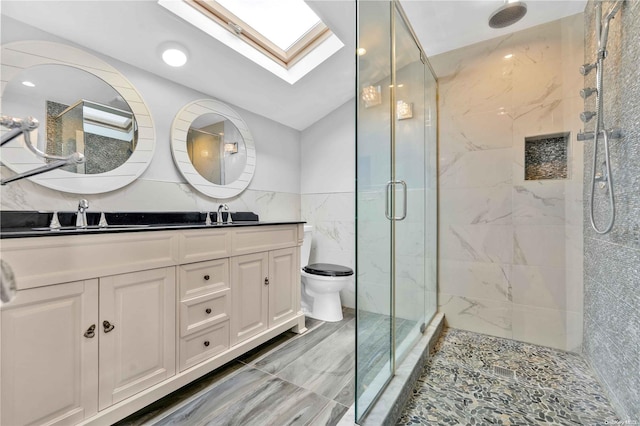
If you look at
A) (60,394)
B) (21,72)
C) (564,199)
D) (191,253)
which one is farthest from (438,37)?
(60,394)

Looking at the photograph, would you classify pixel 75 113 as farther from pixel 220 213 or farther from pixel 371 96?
pixel 371 96

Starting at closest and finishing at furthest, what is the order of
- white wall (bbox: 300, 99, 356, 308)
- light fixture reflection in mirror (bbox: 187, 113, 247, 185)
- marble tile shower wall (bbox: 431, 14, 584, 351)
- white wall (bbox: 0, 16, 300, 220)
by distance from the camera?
white wall (bbox: 0, 16, 300, 220) → marble tile shower wall (bbox: 431, 14, 584, 351) → light fixture reflection in mirror (bbox: 187, 113, 247, 185) → white wall (bbox: 300, 99, 356, 308)

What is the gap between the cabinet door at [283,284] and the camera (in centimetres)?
189

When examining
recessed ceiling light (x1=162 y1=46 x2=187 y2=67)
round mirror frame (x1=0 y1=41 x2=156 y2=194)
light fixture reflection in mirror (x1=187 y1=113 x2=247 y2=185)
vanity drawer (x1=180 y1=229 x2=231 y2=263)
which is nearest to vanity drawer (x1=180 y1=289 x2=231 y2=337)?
vanity drawer (x1=180 y1=229 x2=231 y2=263)

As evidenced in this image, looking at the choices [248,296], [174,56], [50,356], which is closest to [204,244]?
[248,296]

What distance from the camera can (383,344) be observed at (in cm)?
134

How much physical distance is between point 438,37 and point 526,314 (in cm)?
213

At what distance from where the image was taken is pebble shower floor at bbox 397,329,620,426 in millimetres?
1223

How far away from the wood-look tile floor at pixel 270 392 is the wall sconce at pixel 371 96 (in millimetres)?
1431

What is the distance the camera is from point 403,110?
62.6 inches

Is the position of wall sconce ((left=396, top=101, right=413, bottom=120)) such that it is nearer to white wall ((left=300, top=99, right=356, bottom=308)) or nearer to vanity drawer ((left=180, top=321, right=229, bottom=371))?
white wall ((left=300, top=99, right=356, bottom=308))

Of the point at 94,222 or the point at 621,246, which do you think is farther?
the point at 94,222

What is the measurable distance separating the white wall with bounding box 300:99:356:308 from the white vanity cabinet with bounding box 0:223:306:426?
110 cm

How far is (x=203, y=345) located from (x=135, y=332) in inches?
14.8
